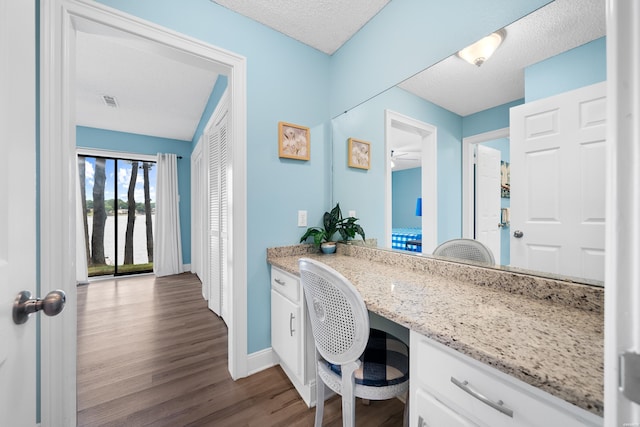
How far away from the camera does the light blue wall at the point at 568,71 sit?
808 millimetres

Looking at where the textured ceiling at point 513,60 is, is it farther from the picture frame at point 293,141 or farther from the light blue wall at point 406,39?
the picture frame at point 293,141

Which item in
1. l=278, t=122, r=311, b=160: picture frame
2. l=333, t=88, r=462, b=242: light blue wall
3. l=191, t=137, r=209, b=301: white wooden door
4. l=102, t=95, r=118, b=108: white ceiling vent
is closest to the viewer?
l=333, t=88, r=462, b=242: light blue wall

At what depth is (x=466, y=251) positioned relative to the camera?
4.12 ft

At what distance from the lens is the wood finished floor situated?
4.57 ft

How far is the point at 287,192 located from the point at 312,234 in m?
0.39

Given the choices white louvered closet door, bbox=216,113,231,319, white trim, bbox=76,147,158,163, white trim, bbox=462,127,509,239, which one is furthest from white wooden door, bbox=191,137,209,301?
white trim, bbox=462,127,509,239

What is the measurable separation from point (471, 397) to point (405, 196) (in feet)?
3.91

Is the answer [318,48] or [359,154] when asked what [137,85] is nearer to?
[318,48]

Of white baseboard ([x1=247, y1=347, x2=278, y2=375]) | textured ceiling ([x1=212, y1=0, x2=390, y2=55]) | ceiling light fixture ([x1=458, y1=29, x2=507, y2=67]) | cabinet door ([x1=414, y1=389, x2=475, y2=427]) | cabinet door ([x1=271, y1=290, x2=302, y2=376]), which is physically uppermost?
textured ceiling ([x1=212, y1=0, x2=390, y2=55])

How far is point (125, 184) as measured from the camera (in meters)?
4.77

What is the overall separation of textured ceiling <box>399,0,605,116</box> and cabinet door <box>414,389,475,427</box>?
1197 mm

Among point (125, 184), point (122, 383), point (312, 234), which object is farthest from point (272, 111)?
point (125, 184)

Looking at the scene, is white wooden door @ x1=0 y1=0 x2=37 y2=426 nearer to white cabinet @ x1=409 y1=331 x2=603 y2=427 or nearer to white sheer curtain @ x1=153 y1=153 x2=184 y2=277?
white cabinet @ x1=409 y1=331 x2=603 y2=427

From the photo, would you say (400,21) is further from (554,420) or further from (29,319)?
(29,319)
